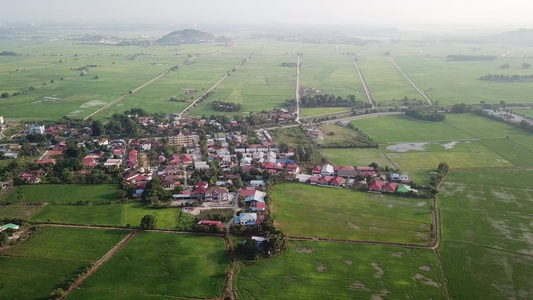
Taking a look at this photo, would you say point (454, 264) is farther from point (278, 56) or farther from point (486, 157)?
point (278, 56)

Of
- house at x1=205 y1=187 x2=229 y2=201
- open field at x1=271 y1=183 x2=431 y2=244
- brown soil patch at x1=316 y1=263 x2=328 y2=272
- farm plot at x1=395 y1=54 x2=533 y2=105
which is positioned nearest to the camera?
brown soil patch at x1=316 y1=263 x2=328 y2=272

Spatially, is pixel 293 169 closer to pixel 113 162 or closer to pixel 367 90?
pixel 113 162

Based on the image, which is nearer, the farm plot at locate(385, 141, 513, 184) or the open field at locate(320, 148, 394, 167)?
the farm plot at locate(385, 141, 513, 184)

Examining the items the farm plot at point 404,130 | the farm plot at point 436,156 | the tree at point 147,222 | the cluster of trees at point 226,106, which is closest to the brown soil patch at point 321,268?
the tree at point 147,222

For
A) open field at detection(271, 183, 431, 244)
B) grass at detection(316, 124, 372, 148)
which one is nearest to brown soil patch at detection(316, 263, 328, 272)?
open field at detection(271, 183, 431, 244)

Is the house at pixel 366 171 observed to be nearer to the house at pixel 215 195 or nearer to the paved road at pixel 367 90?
the house at pixel 215 195

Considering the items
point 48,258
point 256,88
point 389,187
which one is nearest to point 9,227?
point 48,258

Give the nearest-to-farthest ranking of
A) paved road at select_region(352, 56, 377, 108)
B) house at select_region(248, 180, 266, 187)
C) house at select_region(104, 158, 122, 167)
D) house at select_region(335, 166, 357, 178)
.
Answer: house at select_region(248, 180, 266, 187) → house at select_region(335, 166, 357, 178) → house at select_region(104, 158, 122, 167) → paved road at select_region(352, 56, 377, 108)

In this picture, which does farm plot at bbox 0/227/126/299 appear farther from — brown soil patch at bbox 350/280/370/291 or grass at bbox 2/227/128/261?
brown soil patch at bbox 350/280/370/291
